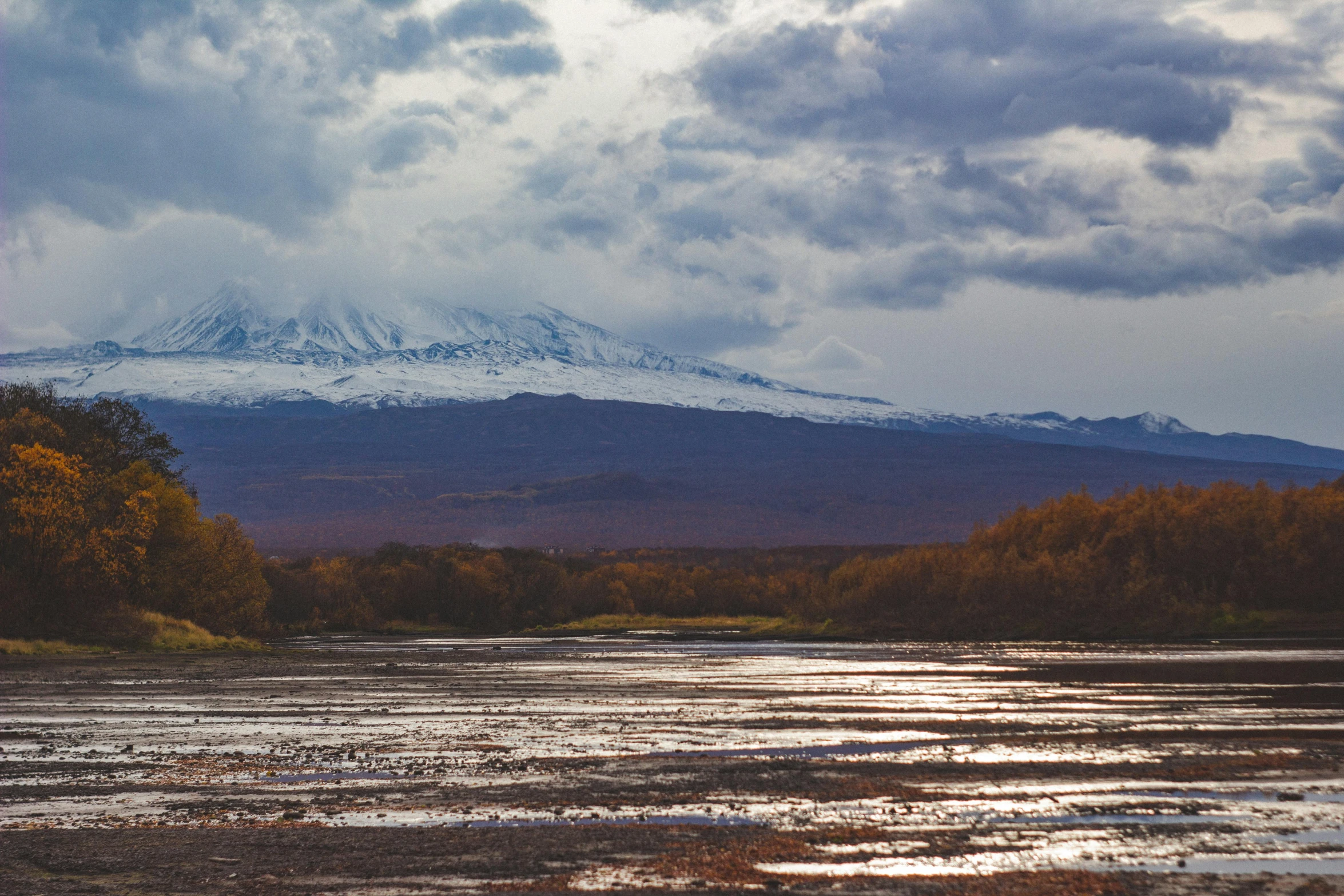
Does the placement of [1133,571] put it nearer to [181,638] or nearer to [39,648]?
[181,638]

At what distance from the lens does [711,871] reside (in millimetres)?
12000

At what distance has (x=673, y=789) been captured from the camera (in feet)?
56.1

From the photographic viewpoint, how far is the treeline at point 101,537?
52.2m

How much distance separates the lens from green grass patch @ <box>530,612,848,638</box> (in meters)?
97.6

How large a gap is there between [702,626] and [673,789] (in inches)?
4445

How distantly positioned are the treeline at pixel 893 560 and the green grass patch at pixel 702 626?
1951mm

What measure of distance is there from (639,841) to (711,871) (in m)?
1.64

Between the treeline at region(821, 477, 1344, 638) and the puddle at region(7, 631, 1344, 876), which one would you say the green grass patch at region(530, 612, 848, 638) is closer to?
the treeline at region(821, 477, 1344, 638)

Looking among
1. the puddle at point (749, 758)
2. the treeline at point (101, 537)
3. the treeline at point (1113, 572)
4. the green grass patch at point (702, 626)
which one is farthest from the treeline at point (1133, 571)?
the treeline at point (101, 537)

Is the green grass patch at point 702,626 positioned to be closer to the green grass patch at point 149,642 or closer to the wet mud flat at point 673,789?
the green grass patch at point 149,642

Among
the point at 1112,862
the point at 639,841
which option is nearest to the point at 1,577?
the point at 639,841

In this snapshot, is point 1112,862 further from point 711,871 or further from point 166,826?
point 166,826

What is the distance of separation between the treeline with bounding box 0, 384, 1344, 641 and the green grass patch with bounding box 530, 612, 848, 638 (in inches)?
76.8

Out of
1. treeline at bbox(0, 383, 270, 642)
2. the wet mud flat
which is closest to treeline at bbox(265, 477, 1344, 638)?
the wet mud flat
